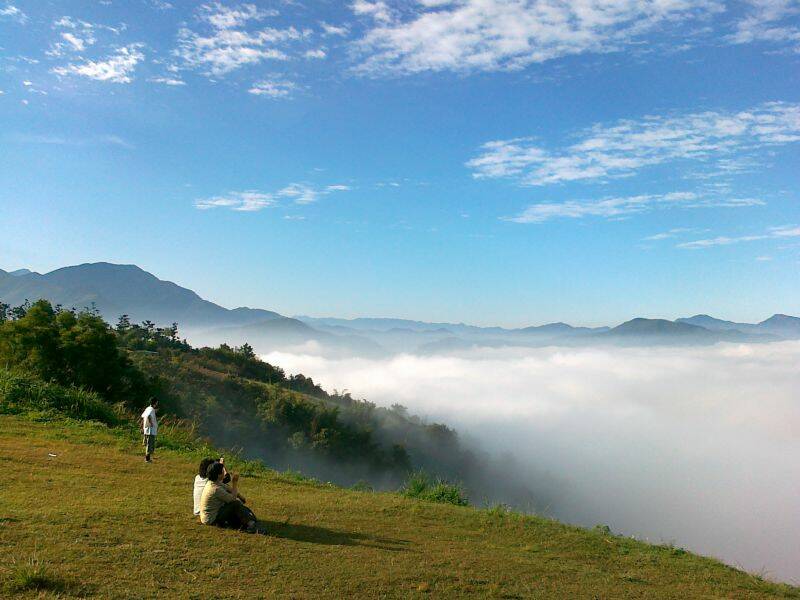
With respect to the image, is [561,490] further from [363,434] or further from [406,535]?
A: [406,535]

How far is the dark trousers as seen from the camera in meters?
9.16

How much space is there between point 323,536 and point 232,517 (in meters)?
1.62

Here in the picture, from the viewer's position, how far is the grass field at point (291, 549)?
685 cm

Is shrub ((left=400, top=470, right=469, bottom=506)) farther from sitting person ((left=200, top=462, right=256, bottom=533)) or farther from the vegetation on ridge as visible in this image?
the vegetation on ridge

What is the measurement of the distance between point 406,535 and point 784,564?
157317 millimetres

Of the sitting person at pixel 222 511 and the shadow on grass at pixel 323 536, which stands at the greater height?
the sitting person at pixel 222 511

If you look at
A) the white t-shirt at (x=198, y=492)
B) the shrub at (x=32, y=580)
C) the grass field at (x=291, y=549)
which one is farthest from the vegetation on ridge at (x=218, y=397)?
the shrub at (x=32, y=580)

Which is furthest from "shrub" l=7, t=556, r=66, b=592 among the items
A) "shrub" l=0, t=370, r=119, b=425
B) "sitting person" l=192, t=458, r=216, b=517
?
"shrub" l=0, t=370, r=119, b=425

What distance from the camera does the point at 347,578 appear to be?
7523 millimetres

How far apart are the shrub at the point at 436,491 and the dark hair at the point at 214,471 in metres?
6.64

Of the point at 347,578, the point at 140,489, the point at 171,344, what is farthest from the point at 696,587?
the point at 171,344

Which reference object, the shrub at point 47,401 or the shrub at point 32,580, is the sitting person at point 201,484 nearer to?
the shrub at point 32,580

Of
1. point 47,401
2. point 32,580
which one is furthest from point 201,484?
point 47,401

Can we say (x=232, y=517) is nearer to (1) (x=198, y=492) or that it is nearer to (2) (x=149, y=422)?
(1) (x=198, y=492)
